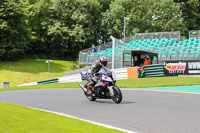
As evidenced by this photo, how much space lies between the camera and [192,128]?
18.9 ft

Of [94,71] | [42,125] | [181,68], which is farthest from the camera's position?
[181,68]

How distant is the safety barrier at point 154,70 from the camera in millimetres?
22219

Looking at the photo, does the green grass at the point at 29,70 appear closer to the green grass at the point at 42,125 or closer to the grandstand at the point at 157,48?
the grandstand at the point at 157,48

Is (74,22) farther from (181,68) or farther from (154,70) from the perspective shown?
(181,68)

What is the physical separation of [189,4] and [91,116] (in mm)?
58081

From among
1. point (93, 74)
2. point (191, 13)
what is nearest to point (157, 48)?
point (93, 74)

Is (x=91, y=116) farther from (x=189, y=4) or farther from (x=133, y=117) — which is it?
(x=189, y=4)

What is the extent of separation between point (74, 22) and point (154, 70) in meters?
34.9

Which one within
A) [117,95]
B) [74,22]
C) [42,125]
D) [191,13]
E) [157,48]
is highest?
[191,13]

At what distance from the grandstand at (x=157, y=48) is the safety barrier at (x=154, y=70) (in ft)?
6.12

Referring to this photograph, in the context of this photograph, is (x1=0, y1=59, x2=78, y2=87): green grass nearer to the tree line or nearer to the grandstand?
the tree line

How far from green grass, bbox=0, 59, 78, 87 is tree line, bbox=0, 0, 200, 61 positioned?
2096 mm

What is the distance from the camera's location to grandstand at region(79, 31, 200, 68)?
2406cm

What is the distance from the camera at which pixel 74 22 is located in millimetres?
55250
